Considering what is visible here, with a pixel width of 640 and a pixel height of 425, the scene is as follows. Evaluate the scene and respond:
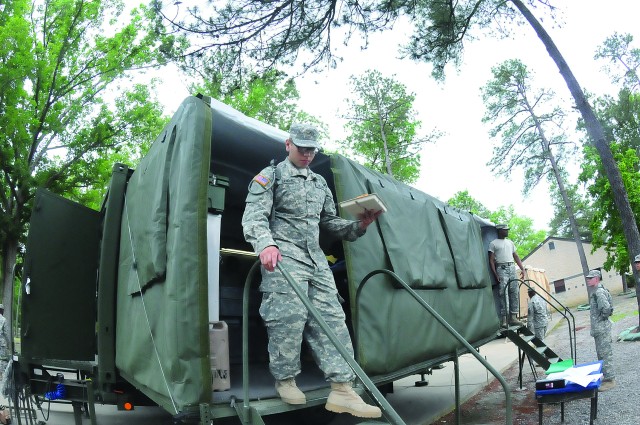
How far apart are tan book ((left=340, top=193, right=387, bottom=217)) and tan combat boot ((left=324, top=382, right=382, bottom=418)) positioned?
3.33 ft

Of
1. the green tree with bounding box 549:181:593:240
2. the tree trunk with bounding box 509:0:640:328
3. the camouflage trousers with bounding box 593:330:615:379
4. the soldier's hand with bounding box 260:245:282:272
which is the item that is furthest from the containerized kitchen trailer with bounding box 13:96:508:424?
the green tree with bounding box 549:181:593:240

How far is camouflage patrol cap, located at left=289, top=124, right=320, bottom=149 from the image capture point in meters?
3.29

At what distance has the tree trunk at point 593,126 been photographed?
10.3 meters

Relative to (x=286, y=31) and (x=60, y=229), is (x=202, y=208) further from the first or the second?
(x=286, y=31)

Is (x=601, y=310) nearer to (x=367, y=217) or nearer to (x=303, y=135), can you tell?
(x=367, y=217)

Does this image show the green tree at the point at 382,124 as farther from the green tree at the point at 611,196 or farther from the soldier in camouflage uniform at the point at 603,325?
the soldier in camouflage uniform at the point at 603,325

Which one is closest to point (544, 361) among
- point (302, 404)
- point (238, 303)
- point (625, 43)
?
point (238, 303)

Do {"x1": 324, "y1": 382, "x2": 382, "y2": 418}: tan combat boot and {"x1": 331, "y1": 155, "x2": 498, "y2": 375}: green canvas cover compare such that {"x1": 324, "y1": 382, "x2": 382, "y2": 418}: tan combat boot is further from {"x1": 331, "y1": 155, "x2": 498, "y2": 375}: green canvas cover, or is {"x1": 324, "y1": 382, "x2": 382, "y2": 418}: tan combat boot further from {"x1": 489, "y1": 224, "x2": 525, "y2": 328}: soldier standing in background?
{"x1": 489, "y1": 224, "x2": 525, "y2": 328}: soldier standing in background

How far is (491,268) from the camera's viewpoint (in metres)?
8.80

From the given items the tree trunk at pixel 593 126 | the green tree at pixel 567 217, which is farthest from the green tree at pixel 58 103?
the green tree at pixel 567 217

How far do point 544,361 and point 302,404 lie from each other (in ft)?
16.1

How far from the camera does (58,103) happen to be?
14500 millimetres

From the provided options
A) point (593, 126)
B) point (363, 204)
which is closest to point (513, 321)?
point (593, 126)

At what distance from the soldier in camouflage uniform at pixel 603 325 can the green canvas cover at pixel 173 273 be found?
22.1 feet
